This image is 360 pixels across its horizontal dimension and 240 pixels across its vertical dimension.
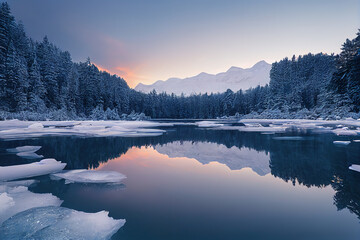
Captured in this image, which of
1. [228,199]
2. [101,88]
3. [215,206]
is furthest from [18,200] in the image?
[101,88]

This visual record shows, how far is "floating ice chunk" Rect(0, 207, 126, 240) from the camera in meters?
3.00

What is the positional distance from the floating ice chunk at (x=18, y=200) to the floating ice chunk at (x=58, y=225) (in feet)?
1.80

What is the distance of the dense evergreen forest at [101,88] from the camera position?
34156 mm

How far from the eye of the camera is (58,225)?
3.26 m

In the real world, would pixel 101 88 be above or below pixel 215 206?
above

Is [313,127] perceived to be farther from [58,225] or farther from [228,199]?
[58,225]

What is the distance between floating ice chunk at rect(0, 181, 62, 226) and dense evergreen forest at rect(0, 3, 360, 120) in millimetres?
32506

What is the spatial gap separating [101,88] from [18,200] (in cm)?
6100

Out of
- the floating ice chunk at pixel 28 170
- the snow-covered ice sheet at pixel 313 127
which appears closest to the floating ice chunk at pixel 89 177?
the floating ice chunk at pixel 28 170

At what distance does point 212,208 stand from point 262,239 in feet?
4.59

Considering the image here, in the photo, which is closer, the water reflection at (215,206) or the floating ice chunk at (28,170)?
the water reflection at (215,206)

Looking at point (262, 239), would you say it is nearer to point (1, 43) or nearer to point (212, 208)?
point (212, 208)

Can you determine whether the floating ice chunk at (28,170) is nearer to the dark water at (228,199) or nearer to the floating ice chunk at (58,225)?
the dark water at (228,199)

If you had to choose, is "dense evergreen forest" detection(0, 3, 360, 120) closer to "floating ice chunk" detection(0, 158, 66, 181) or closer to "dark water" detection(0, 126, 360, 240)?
"floating ice chunk" detection(0, 158, 66, 181)
